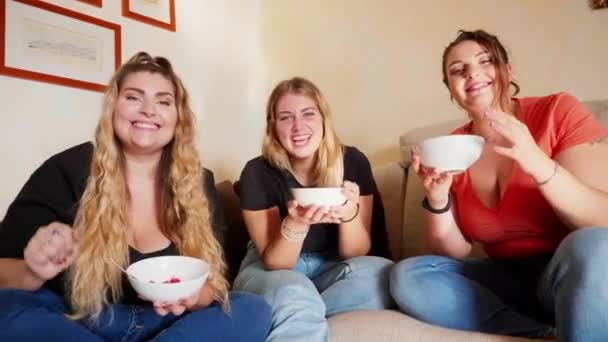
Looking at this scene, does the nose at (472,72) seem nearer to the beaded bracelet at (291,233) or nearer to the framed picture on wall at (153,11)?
the beaded bracelet at (291,233)

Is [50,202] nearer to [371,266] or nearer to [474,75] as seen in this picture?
[371,266]

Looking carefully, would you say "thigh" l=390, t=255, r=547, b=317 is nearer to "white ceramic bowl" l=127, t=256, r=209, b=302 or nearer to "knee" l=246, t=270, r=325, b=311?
"knee" l=246, t=270, r=325, b=311

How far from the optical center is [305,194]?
101 cm

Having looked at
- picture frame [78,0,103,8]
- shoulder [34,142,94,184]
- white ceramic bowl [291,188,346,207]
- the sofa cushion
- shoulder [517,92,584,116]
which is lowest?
the sofa cushion

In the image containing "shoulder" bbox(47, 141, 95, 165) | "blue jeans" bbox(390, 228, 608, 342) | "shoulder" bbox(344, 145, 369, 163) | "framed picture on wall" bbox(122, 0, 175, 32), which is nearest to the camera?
"blue jeans" bbox(390, 228, 608, 342)

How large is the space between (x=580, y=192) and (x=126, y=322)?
937 millimetres

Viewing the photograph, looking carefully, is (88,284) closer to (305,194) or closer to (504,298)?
(305,194)

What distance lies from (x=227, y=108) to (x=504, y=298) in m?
1.52

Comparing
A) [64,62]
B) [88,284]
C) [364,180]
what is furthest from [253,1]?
[88,284]

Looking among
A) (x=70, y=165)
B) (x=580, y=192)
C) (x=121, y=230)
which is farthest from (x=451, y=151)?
(x=70, y=165)

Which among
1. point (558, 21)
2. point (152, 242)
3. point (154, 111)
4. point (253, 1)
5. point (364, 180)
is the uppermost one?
point (253, 1)

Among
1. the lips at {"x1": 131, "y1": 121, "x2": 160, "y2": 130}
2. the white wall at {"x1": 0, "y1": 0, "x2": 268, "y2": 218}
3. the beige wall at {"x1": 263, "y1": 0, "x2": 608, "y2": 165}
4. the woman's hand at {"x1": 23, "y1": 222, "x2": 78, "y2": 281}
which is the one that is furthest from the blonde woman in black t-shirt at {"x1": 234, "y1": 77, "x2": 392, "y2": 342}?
the white wall at {"x1": 0, "y1": 0, "x2": 268, "y2": 218}

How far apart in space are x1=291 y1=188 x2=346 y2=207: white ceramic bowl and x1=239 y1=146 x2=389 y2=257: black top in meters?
0.32

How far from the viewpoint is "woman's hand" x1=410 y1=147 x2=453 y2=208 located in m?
1.03
